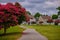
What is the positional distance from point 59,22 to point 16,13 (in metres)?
3.71

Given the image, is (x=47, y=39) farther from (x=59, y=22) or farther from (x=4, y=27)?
(x=4, y=27)

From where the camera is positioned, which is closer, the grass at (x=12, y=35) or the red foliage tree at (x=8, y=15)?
the grass at (x=12, y=35)

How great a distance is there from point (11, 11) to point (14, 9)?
0.32 meters

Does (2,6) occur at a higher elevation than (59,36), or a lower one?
higher

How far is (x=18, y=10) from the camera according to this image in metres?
19.8

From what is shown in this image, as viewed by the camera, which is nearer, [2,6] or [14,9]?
[2,6]

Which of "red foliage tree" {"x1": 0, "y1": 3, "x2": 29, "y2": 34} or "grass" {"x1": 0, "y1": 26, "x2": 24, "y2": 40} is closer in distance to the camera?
"grass" {"x1": 0, "y1": 26, "x2": 24, "y2": 40}

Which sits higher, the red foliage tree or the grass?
the red foliage tree

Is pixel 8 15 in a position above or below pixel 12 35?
above

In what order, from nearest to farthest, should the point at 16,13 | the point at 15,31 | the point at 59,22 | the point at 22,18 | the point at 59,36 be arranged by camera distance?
the point at 59,36 → the point at 59,22 → the point at 15,31 → the point at 16,13 → the point at 22,18

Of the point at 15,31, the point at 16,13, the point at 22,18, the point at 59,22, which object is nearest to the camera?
the point at 59,22

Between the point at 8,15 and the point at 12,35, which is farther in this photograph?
the point at 8,15

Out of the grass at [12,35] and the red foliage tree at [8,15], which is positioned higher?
the red foliage tree at [8,15]

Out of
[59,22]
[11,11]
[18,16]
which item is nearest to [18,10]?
[18,16]
